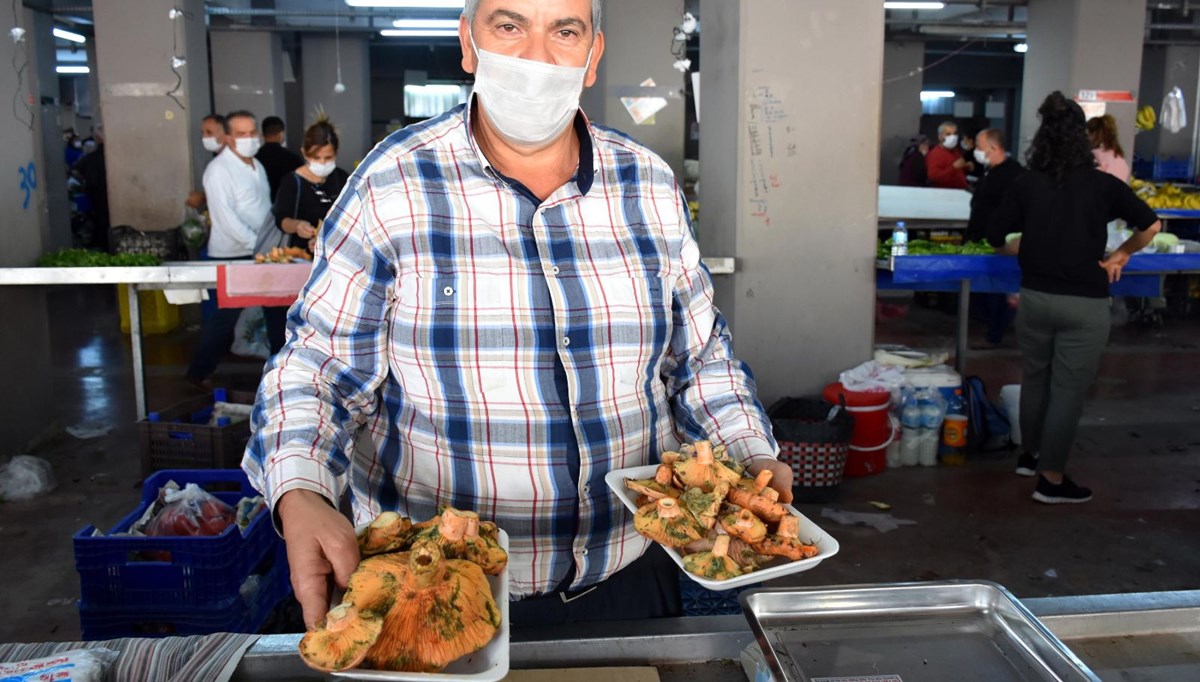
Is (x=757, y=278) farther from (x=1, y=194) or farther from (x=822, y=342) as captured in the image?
(x=1, y=194)

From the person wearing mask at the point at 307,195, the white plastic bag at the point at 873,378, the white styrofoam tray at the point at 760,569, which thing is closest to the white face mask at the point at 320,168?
the person wearing mask at the point at 307,195

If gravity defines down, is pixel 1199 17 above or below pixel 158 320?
above

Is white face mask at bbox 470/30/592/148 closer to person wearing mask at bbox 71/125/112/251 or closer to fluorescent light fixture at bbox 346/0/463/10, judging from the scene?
fluorescent light fixture at bbox 346/0/463/10

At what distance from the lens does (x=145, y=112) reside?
30.9 feet

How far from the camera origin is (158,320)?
9.73 m

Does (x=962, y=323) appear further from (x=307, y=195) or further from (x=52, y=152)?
(x=52, y=152)

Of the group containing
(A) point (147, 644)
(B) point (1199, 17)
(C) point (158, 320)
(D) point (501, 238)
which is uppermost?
(B) point (1199, 17)

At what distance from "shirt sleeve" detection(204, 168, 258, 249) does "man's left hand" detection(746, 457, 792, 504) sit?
5.84m

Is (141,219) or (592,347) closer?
(592,347)

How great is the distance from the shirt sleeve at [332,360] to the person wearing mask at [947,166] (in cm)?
1133

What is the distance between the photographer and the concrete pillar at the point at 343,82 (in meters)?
17.4

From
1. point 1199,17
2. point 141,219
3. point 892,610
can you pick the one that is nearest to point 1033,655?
point 892,610

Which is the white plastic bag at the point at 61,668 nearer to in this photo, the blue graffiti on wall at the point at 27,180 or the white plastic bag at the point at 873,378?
the white plastic bag at the point at 873,378

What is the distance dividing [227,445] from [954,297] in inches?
362
